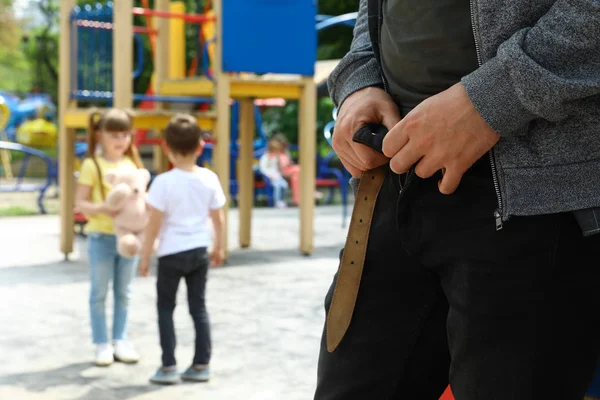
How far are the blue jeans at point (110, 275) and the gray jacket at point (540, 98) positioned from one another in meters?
3.50

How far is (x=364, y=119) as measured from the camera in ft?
5.16

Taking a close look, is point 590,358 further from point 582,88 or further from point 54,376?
point 54,376

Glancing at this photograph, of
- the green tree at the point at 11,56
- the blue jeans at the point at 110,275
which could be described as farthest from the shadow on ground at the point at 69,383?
the green tree at the point at 11,56

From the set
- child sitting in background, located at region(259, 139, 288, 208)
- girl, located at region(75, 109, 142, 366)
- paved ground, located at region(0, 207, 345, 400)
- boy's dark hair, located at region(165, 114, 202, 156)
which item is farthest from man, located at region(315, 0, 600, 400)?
child sitting in background, located at region(259, 139, 288, 208)

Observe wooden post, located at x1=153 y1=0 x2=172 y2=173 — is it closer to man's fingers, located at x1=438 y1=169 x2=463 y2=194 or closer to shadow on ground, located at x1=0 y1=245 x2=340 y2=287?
shadow on ground, located at x1=0 y1=245 x2=340 y2=287

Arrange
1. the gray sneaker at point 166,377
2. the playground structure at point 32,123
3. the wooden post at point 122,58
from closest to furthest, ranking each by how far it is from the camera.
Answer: the gray sneaker at point 166,377 → the wooden post at point 122,58 → the playground structure at point 32,123

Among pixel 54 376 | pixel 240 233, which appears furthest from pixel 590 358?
pixel 240 233

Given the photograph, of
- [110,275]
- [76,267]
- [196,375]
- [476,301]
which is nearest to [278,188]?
[76,267]

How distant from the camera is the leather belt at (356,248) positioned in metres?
1.55

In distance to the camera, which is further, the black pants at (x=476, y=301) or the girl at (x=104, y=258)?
the girl at (x=104, y=258)

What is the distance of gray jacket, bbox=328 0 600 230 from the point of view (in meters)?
1.28

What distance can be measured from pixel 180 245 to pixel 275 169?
1006 centimetres

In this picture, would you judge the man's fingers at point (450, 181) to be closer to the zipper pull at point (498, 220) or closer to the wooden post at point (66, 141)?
the zipper pull at point (498, 220)

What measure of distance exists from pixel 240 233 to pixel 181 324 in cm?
329
